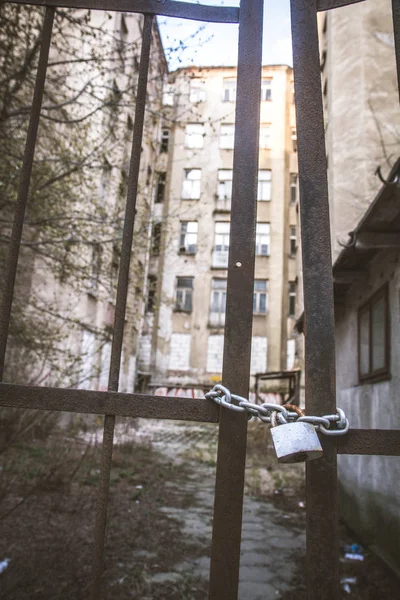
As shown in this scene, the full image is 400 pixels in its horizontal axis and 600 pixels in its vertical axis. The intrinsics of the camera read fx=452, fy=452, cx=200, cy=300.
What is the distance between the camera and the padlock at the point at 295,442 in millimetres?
986

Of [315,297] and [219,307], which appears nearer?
[315,297]

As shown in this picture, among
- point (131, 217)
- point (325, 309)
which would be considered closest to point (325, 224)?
point (325, 309)

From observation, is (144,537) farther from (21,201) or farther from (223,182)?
(223,182)

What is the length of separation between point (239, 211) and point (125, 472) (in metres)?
6.59

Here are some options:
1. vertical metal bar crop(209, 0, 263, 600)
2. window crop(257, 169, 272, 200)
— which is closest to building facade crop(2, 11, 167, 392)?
vertical metal bar crop(209, 0, 263, 600)

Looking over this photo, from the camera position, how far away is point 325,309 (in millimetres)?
1180

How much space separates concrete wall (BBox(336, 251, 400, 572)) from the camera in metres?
3.73

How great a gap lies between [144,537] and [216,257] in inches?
817

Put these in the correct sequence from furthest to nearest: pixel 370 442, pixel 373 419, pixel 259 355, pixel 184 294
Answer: pixel 184 294 < pixel 259 355 < pixel 373 419 < pixel 370 442

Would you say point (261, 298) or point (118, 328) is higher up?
point (261, 298)

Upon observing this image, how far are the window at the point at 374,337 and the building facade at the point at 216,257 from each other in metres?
17.7

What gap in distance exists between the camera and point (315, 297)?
3.90ft

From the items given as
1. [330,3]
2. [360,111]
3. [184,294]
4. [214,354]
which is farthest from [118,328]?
[184,294]

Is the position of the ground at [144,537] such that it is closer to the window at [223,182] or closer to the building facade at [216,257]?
the building facade at [216,257]
